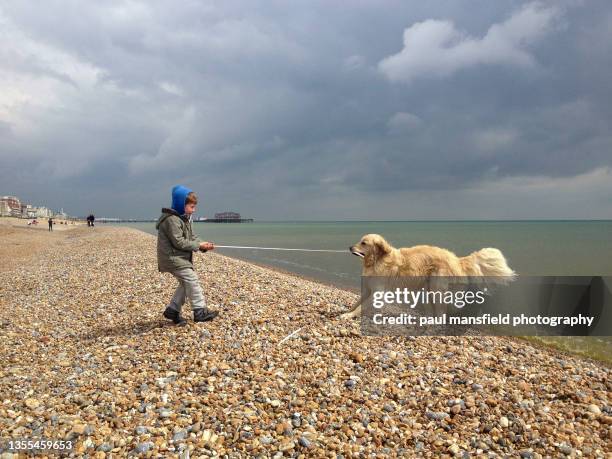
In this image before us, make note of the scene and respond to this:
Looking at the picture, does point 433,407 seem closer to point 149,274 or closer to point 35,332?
point 35,332

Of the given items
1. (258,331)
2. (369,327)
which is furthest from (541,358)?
(258,331)

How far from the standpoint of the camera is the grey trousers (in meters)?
6.70

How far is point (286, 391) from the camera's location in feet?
15.1

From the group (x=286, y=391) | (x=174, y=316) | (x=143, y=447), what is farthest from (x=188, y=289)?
(x=143, y=447)

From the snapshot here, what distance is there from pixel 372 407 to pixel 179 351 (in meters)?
3.27

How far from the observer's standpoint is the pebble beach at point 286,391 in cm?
370

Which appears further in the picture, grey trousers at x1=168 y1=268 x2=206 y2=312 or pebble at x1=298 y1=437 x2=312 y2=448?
grey trousers at x1=168 y1=268 x2=206 y2=312

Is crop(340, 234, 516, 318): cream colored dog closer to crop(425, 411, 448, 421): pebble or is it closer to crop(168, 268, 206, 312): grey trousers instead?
crop(168, 268, 206, 312): grey trousers

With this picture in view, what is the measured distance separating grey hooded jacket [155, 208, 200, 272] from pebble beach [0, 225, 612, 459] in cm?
130

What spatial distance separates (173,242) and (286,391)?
11.1 feet

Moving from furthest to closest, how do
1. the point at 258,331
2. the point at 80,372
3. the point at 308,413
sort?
the point at 258,331 → the point at 80,372 → the point at 308,413

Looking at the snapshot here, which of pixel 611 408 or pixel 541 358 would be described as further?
pixel 541 358

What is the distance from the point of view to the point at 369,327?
7.06 m

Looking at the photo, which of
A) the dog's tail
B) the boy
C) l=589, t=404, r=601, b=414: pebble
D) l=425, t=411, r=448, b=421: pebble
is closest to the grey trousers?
the boy
